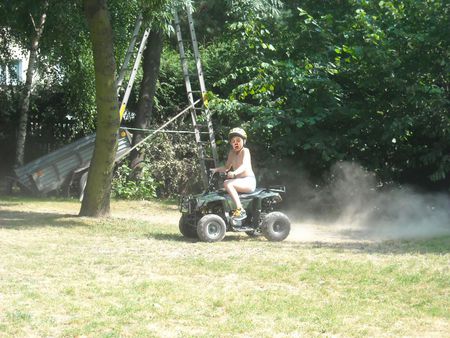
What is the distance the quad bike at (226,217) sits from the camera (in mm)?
11031

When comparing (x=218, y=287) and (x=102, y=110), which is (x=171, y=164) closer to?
(x=102, y=110)

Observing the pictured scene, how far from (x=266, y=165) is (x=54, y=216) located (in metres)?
4.59

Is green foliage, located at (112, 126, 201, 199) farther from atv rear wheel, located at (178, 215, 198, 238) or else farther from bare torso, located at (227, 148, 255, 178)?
bare torso, located at (227, 148, 255, 178)

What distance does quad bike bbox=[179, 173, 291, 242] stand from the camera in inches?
434

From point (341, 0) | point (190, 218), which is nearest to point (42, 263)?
point (190, 218)

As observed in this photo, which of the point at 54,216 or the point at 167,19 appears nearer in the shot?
the point at 54,216

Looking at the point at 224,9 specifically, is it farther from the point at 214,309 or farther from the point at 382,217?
the point at 214,309

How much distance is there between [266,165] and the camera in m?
15.7

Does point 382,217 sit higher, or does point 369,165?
point 369,165

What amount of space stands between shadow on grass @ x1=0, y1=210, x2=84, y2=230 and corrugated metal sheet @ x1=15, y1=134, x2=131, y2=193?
391 centimetres

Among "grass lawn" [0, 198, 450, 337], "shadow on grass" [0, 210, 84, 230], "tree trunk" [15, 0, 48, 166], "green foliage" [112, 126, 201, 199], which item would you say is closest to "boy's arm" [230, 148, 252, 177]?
"grass lawn" [0, 198, 450, 337]

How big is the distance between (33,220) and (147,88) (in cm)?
722

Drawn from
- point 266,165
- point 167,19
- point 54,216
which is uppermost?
point 167,19

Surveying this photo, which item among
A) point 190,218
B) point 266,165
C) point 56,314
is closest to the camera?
point 56,314
